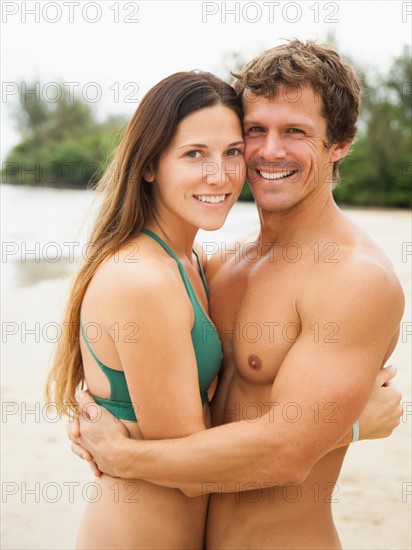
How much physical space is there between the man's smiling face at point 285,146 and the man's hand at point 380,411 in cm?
80

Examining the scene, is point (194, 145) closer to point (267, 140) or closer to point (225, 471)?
point (267, 140)

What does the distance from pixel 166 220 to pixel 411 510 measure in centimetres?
433

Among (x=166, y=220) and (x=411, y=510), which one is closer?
(x=166, y=220)

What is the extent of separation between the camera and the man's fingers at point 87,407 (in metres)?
2.52

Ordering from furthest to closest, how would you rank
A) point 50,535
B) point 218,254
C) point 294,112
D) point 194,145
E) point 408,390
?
point 408,390 → point 50,535 → point 218,254 → point 294,112 → point 194,145

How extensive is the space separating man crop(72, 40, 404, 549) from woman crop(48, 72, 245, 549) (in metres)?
0.11

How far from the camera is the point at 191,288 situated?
256 centimetres

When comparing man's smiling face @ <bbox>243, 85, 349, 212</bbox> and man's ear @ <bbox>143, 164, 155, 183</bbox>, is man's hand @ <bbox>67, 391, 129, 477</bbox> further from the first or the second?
man's smiling face @ <bbox>243, 85, 349, 212</bbox>

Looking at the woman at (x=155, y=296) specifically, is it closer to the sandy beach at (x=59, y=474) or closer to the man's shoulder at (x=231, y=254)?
the sandy beach at (x=59, y=474)

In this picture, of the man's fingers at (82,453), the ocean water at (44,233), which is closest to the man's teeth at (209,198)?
the man's fingers at (82,453)

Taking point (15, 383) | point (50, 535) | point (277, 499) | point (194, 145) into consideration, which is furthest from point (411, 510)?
point (15, 383)

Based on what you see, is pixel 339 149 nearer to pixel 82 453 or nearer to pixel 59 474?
pixel 82 453

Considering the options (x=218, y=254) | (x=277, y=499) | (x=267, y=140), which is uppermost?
(x=267, y=140)

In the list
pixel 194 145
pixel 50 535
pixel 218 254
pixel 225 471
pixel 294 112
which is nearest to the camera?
pixel 225 471
